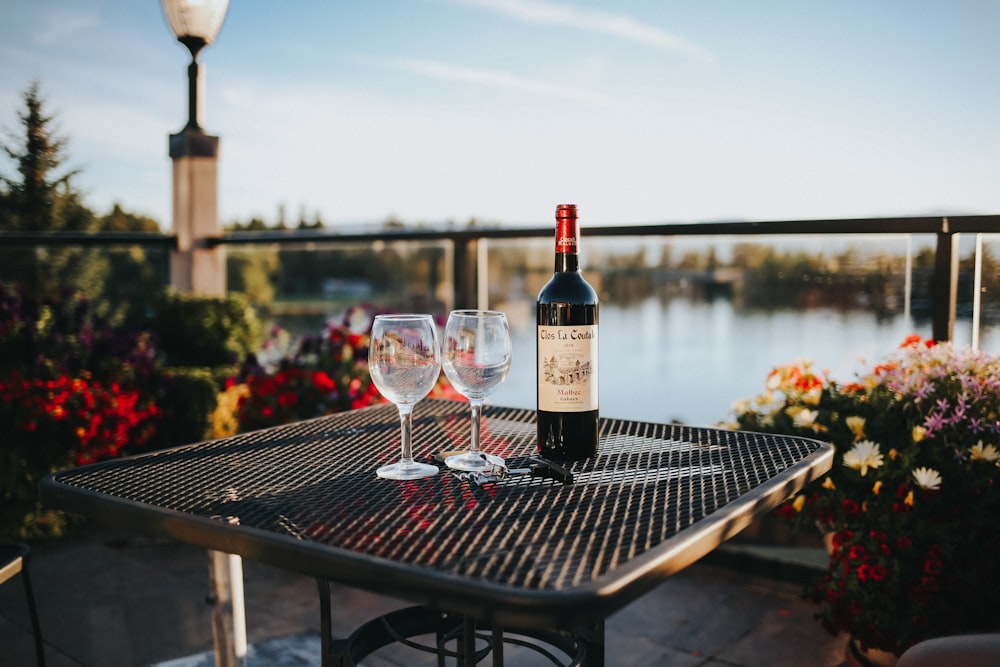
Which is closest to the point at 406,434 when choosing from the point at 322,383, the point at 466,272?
the point at 322,383

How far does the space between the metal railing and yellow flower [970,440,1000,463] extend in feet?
2.01

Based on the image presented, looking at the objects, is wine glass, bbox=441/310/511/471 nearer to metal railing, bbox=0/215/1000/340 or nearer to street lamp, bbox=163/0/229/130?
metal railing, bbox=0/215/1000/340

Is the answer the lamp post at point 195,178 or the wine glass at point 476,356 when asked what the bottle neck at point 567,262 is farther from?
the lamp post at point 195,178

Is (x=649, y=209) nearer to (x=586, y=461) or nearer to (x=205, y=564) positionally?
(x=205, y=564)

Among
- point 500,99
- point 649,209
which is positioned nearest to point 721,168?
point 649,209

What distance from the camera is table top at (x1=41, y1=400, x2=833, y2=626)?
2.47ft

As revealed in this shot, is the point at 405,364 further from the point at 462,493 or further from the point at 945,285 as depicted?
the point at 945,285

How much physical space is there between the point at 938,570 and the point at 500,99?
15957 millimetres

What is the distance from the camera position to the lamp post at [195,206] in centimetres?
427

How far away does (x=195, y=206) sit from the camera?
441 cm

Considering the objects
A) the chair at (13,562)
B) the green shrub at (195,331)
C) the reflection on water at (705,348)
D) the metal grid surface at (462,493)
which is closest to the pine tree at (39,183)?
the green shrub at (195,331)

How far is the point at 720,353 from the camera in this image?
2.85 metres

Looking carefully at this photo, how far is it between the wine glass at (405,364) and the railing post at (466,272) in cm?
227

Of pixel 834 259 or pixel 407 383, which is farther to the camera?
pixel 834 259
